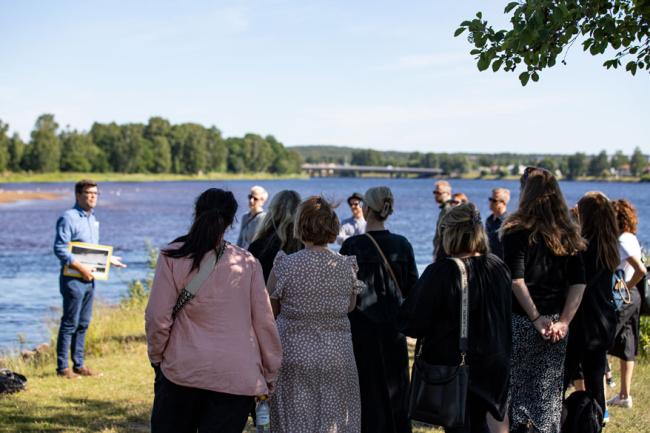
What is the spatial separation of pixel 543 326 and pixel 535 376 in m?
0.37

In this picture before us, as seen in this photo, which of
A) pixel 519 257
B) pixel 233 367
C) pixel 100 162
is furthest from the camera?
pixel 100 162

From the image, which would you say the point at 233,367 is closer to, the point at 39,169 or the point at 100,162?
the point at 39,169

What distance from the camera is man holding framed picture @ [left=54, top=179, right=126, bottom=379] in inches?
342

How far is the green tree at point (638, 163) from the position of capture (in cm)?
16612

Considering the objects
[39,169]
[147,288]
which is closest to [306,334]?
[147,288]

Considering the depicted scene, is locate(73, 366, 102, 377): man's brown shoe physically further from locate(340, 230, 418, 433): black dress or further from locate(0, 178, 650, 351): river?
locate(340, 230, 418, 433): black dress

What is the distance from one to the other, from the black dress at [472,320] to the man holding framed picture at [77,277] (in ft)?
15.3

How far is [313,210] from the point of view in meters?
5.18

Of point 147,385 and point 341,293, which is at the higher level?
point 341,293

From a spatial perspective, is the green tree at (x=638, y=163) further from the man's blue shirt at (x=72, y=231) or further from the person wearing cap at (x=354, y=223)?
the man's blue shirt at (x=72, y=231)

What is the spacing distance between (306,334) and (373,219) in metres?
1.05

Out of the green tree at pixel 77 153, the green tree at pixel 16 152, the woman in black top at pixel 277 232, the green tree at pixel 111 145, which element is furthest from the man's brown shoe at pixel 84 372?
the green tree at pixel 111 145

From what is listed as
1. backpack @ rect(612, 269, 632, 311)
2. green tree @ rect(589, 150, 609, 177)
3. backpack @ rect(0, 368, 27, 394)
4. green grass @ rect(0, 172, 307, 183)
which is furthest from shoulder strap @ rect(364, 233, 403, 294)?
green tree @ rect(589, 150, 609, 177)

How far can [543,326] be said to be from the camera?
5.46 metres
